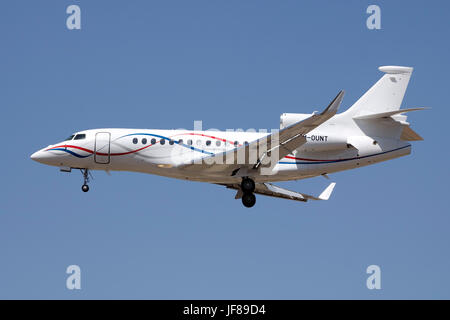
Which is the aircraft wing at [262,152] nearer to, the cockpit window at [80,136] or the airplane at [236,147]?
the airplane at [236,147]

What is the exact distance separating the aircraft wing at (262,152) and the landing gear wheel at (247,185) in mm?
525

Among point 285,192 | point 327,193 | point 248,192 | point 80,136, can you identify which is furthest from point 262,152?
point 80,136

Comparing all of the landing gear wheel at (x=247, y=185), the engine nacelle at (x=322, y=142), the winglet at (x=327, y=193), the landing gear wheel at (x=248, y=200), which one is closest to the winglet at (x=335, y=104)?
the engine nacelle at (x=322, y=142)

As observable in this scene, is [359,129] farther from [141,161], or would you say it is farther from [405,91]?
[141,161]

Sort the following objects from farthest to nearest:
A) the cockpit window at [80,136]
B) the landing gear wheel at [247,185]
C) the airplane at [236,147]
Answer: the cockpit window at [80,136]
the airplane at [236,147]
the landing gear wheel at [247,185]

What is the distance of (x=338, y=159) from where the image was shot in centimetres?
3366

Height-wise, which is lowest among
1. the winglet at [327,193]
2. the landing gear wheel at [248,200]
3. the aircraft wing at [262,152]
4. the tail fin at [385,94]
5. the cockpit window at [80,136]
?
the landing gear wheel at [248,200]

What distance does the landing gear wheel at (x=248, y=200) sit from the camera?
33219 mm

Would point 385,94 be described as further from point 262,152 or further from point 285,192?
point 285,192

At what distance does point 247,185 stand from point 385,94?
6956 millimetres

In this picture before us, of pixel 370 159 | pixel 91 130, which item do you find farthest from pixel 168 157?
pixel 370 159

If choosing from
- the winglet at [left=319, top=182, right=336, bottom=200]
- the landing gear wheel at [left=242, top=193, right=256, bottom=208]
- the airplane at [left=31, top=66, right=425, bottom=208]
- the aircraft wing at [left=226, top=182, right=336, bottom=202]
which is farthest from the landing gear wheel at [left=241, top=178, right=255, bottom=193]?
the winglet at [left=319, top=182, right=336, bottom=200]

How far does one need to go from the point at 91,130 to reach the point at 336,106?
36.1 feet

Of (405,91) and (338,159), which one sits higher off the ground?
(405,91)
